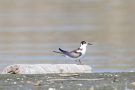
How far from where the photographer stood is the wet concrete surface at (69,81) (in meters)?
10.2

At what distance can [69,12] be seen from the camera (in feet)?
106

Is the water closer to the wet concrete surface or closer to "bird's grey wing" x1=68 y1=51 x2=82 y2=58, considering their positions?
"bird's grey wing" x1=68 y1=51 x2=82 y2=58

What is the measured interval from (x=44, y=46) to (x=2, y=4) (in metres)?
16.2

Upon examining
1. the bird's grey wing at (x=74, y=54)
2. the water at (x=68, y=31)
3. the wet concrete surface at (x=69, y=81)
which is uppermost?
the water at (x=68, y=31)

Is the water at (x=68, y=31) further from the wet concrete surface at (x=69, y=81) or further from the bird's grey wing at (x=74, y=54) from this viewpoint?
the wet concrete surface at (x=69, y=81)

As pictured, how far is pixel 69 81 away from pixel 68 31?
42.8 ft

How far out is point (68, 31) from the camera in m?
23.8

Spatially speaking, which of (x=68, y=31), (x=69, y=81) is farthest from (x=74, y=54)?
(x=68, y=31)

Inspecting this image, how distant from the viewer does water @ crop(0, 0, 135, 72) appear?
1738cm

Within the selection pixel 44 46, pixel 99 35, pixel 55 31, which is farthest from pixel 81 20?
pixel 44 46

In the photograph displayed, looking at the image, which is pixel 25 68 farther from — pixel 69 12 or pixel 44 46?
pixel 69 12

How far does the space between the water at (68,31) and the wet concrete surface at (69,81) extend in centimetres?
389

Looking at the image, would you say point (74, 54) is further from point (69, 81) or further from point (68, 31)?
point (68, 31)

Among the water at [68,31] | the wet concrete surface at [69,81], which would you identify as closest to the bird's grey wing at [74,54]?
the water at [68,31]
